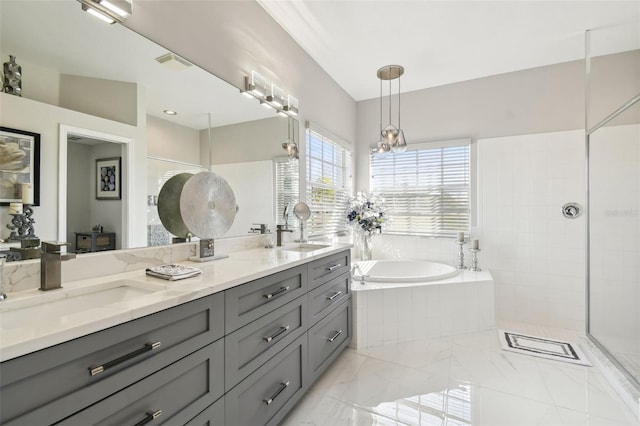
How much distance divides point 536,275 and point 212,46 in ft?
12.5

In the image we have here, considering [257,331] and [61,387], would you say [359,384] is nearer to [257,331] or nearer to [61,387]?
[257,331]

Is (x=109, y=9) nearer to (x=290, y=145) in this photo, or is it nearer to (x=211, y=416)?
(x=290, y=145)

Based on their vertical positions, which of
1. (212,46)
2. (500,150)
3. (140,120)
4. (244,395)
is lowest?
(244,395)

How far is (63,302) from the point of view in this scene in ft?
3.38

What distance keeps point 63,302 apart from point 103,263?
0.28m

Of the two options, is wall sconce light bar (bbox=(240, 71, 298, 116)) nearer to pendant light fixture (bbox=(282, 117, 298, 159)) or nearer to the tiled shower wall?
pendant light fixture (bbox=(282, 117, 298, 159))

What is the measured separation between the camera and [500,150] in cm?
342

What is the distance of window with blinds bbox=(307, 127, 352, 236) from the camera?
311 cm

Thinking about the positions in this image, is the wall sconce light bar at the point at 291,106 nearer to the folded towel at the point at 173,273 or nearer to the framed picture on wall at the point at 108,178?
the framed picture on wall at the point at 108,178

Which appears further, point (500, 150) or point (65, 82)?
point (500, 150)

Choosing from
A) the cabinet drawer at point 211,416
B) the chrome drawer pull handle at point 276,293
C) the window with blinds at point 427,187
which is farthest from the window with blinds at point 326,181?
the cabinet drawer at point 211,416

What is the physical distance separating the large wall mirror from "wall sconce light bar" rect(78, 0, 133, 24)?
32 millimetres

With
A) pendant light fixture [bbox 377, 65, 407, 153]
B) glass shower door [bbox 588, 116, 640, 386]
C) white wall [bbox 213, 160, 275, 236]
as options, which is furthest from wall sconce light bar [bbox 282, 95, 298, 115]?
Result: glass shower door [bbox 588, 116, 640, 386]

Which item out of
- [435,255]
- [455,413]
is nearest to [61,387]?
[455,413]
